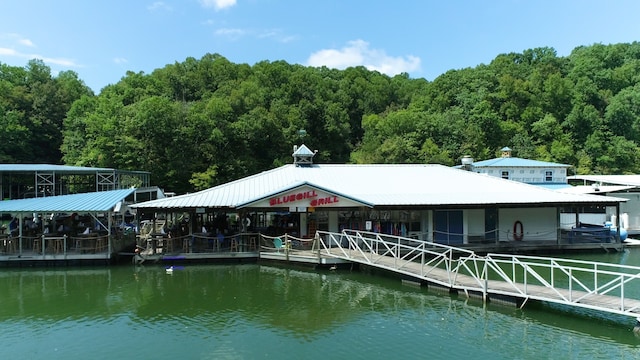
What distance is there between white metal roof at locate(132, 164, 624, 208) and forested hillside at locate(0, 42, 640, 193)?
63.6 feet

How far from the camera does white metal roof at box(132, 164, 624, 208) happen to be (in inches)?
877

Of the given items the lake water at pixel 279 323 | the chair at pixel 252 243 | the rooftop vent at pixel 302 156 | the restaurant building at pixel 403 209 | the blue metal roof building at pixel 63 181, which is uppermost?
the rooftop vent at pixel 302 156

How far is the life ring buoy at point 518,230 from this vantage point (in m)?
24.8

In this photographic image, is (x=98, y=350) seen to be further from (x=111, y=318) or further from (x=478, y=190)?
(x=478, y=190)

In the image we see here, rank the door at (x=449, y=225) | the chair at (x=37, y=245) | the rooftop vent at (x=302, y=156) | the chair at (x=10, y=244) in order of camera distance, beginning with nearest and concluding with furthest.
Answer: the chair at (x=10, y=244)
the chair at (x=37, y=245)
the door at (x=449, y=225)
the rooftop vent at (x=302, y=156)

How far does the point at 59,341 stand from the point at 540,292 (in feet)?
44.1

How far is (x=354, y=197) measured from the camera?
72.4ft

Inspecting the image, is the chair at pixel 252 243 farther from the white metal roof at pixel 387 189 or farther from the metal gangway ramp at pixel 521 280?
the metal gangway ramp at pixel 521 280

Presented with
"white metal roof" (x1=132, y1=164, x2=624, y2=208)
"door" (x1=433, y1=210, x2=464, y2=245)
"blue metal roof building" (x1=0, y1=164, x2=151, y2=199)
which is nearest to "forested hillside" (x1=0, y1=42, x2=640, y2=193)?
"blue metal roof building" (x1=0, y1=164, x2=151, y2=199)

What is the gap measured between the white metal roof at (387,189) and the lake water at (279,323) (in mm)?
4996

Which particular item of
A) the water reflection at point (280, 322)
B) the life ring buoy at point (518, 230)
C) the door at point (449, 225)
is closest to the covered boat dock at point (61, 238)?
the water reflection at point (280, 322)

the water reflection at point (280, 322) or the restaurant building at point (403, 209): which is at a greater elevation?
the restaurant building at point (403, 209)

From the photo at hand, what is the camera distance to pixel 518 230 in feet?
81.5

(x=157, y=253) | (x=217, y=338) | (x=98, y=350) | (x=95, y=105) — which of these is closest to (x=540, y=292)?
(x=217, y=338)
